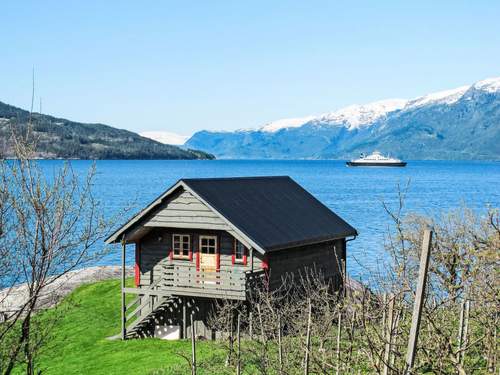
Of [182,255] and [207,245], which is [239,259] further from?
[182,255]

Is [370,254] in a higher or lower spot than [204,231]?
lower

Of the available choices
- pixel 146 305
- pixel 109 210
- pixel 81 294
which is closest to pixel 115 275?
pixel 81 294

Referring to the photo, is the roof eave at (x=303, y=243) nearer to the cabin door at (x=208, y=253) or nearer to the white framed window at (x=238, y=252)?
the white framed window at (x=238, y=252)

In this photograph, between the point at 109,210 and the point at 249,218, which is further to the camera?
the point at 109,210

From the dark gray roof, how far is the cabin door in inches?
73.1

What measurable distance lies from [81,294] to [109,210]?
7337 centimetres

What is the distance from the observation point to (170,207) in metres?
34.4

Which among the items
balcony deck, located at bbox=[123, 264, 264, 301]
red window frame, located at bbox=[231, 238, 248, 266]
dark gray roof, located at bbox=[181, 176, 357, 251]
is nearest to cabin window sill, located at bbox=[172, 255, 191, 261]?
balcony deck, located at bbox=[123, 264, 264, 301]

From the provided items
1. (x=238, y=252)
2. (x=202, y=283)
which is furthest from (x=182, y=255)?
(x=238, y=252)

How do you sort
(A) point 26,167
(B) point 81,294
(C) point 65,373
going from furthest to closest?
1. (B) point 81,294
2. (C) point 65,373
3. (A) point 26,167

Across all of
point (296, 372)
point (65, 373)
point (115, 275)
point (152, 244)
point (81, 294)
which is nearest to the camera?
point (296, 372)

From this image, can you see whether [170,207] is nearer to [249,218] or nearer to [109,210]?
[249,218]

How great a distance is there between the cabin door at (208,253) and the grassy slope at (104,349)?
3.40 meters

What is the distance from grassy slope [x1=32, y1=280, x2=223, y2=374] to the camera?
29688 millimetres
